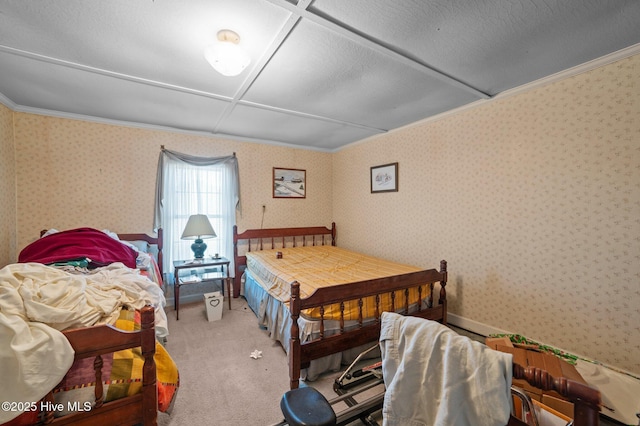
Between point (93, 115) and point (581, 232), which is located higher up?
point (93, 115)

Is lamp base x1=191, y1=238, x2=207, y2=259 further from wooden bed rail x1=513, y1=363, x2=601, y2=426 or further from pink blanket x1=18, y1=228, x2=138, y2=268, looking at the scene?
wooden bed rail x1=513, y1=363, x2=601, y2=426

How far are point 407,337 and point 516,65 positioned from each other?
2.32 meters

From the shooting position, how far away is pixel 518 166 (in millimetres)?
2432

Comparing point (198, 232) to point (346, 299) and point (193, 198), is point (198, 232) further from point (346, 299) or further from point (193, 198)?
point (346, 299)

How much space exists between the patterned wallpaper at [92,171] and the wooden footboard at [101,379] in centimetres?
277

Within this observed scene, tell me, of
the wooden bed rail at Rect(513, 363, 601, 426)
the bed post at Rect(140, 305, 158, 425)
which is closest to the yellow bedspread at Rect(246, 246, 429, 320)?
the bed post at Rect(140, 305, 158, 425)

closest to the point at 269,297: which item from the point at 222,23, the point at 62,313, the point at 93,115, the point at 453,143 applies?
the point at 62,313

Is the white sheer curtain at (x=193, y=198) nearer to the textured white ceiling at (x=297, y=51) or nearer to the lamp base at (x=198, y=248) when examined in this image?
the lamp base at (x=198, y=248)

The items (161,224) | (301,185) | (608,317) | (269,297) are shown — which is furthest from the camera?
(301,185)

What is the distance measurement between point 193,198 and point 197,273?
1106mm

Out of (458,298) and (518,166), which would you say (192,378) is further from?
(518,166)

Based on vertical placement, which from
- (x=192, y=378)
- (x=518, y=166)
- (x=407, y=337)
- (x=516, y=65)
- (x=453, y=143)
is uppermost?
(x=516, y=65)

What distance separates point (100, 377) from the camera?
114 centimetres

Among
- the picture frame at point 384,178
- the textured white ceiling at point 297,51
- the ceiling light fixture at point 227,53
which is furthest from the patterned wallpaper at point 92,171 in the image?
the ceiling light fixture at point 227,53
